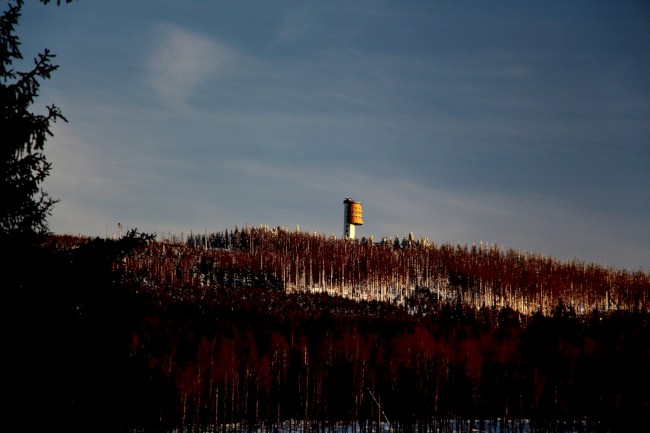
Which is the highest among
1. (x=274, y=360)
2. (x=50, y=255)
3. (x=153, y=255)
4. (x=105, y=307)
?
(x=153, y=255)

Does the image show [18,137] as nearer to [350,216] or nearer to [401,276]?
[401,276]

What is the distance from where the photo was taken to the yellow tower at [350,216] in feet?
207

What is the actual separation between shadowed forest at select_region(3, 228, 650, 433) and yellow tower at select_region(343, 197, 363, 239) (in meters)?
18.4

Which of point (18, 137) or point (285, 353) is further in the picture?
point (285, 353)

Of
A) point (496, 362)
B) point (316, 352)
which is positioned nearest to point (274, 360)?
point (316, 352)

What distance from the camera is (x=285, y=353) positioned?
17594mm

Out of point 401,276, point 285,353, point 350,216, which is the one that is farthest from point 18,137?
point 350,216

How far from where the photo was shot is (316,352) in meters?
18.0

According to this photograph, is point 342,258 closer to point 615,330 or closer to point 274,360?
point 615,330

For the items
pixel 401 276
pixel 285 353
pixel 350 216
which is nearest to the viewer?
pixel 285 353

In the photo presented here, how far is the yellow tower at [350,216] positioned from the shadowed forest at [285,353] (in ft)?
60.3

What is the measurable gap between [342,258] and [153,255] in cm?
1363

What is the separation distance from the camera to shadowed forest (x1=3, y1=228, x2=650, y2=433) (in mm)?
7922

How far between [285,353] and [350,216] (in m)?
45.7
